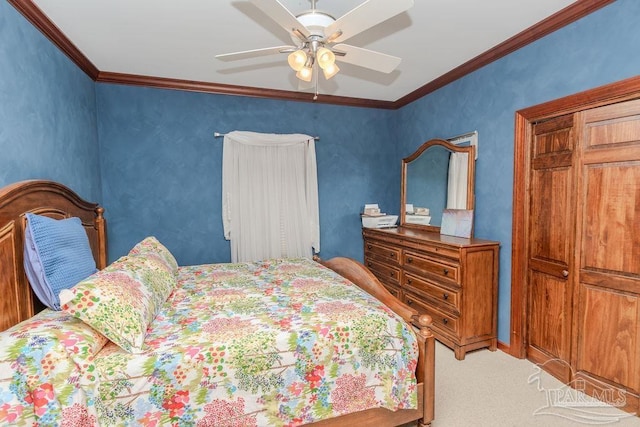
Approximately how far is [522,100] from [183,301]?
294 centimetres

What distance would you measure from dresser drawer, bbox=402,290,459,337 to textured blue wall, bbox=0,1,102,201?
126 inches

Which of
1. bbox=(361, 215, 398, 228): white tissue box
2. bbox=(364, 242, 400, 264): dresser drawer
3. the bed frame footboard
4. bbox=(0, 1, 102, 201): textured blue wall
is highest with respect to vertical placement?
bbox=(0, 1, 102, 201): textured blue wall

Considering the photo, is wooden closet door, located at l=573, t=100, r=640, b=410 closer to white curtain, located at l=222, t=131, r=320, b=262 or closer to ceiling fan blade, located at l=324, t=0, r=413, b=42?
ceiling fan blade, located at l=324, t=0, r=413, b=42

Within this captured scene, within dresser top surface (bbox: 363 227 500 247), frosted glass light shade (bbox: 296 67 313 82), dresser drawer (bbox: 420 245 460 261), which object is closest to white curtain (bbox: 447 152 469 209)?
dresser top surface (bbox: 363 227 500 247)

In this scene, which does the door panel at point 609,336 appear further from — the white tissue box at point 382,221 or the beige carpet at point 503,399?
the white tissue box at point 382,221

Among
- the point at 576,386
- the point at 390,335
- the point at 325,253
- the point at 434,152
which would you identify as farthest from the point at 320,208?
the point at 576,386

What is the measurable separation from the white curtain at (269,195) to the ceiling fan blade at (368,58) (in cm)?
177

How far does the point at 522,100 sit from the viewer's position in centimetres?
257

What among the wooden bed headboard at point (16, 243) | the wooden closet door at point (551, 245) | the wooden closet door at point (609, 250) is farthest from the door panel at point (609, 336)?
the wooden bed headboard at point (16, 243)

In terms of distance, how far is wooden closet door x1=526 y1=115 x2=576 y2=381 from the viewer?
2266mm

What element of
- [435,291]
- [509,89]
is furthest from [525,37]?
[435,291]

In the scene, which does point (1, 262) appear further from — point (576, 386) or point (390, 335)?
point (576, 386)

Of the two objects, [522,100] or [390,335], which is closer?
[390,335]

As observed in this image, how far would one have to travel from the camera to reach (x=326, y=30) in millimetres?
1721
